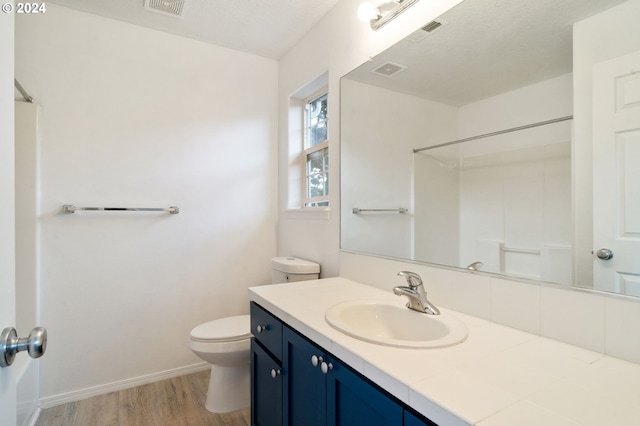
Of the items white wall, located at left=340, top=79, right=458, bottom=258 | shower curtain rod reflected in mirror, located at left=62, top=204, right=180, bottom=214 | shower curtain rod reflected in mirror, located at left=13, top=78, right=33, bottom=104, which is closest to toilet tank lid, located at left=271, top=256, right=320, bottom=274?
white wall, located at left=340, top=79, right=458, bottom=258

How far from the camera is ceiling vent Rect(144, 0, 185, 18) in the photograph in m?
1.90

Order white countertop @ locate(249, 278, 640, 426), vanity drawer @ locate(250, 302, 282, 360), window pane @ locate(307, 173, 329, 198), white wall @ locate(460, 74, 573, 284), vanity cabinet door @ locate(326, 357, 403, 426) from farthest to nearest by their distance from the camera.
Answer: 1. window pane @ locate(307, 173, 329, 198)
2. vanity drawer @ locate(250, 302, 282, 360)
3. white wall @ locate(460, 74, 573, 284)
4. vanity cabinet door @ locate(326, 357, 403, 426)
5. white countertop @ locate(249, 278, 640, 426)

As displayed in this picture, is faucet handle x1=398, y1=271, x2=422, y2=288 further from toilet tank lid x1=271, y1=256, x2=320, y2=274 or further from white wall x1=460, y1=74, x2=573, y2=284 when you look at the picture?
toilet tank lid x1=271, y1=256, x2=320, y2=274

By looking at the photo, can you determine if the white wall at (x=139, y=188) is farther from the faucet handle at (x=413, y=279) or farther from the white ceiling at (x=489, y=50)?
the faucet handle at (x=413, y=279)

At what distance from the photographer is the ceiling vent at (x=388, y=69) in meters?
1.53

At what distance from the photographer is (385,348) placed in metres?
0.86

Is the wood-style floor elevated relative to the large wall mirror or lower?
lower

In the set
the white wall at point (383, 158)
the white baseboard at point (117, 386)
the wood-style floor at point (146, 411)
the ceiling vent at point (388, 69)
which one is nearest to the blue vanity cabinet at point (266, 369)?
the wood-style floor at point (146, 411)

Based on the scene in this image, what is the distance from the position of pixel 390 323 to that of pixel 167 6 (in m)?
2.19

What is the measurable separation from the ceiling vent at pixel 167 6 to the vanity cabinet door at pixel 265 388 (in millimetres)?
1987

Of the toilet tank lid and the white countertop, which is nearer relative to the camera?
the white countertop

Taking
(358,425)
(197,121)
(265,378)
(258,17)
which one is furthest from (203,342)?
(258,17)

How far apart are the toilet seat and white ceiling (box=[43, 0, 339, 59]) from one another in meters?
1.96

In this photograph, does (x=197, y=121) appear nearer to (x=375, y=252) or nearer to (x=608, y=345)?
(x=375, y=252)
